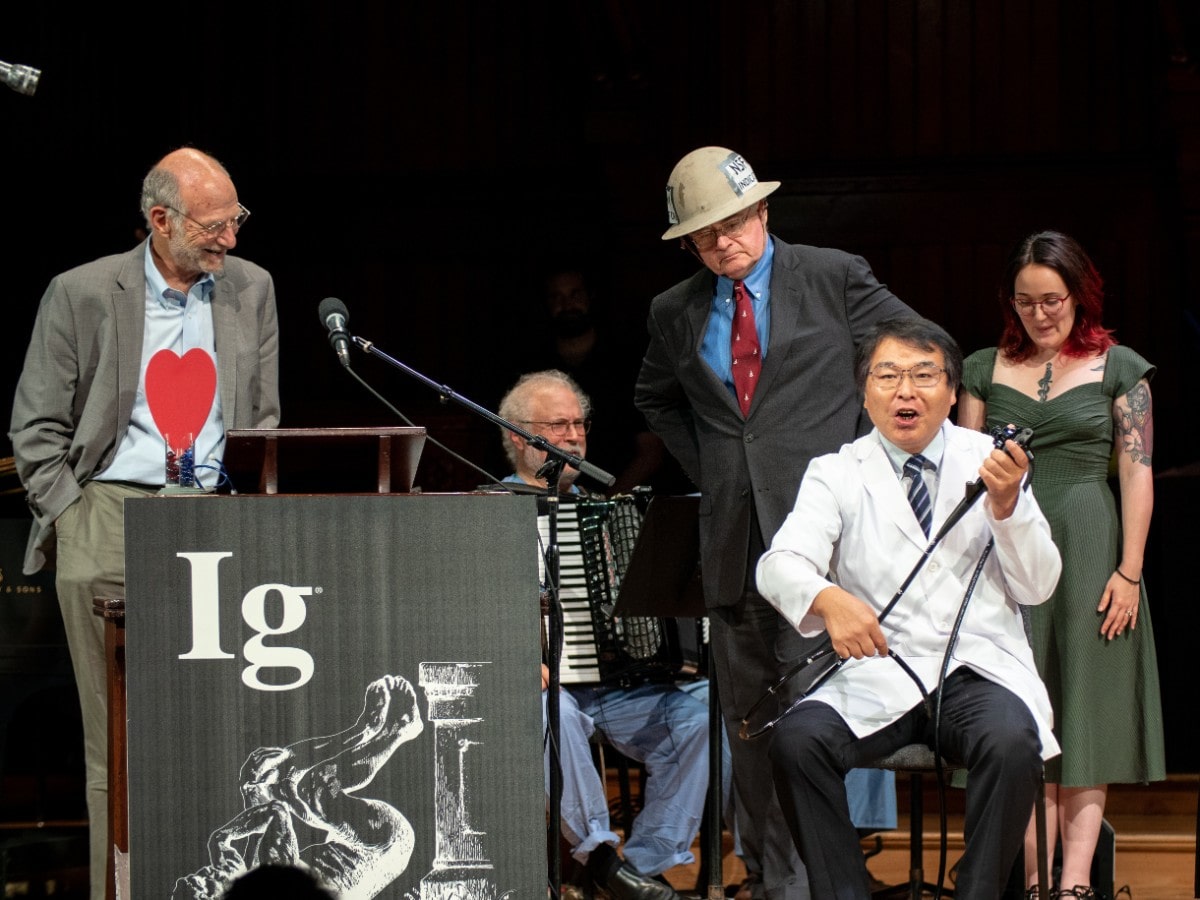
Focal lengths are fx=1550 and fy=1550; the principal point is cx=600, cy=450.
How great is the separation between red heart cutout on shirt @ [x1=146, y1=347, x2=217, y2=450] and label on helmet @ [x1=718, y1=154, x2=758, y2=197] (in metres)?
1.27

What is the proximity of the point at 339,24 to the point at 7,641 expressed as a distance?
329 cm

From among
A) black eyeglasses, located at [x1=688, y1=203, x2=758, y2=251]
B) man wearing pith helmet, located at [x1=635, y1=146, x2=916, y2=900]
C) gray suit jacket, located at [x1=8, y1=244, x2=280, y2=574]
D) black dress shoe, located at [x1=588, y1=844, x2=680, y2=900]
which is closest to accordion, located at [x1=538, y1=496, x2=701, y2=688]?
black dress shoe, located at [x1=588, y1=844, x2=680, y2=900]

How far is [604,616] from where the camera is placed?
429cm

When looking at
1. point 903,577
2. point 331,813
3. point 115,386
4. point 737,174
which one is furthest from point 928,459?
point 115,386

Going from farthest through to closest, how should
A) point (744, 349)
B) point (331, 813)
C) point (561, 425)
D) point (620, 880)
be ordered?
point (561, 425)
point (620, 880)
point (744, 349)
point (331, 813)

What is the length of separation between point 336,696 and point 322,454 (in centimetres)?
48

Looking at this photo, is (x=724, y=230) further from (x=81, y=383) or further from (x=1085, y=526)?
(x=81, y=383)

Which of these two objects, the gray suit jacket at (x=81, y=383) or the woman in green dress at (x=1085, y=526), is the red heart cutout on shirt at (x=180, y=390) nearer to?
the gray suit jacket at (x=81, y=383)

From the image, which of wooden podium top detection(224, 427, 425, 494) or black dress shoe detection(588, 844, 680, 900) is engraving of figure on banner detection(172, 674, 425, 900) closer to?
wooden podium top detection(224, 427, 425, 494)

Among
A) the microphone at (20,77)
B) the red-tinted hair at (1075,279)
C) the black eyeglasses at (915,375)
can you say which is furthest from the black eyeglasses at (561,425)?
the microphone at (20,77)

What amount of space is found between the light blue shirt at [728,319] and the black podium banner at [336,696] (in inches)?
35.0

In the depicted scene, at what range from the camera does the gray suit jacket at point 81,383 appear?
358 cm

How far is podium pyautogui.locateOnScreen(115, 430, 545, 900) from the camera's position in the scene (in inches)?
112

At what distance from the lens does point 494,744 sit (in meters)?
2.90
